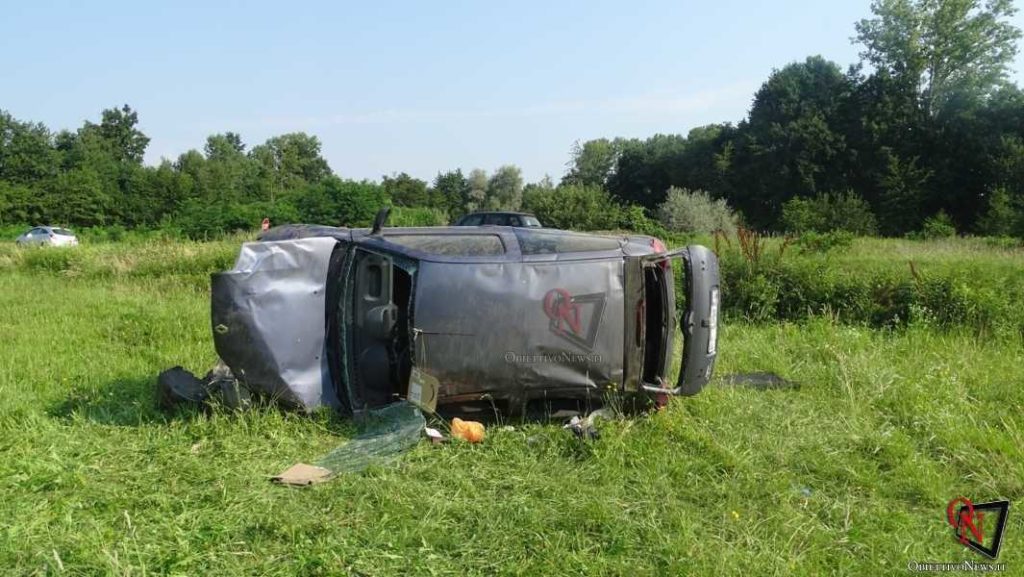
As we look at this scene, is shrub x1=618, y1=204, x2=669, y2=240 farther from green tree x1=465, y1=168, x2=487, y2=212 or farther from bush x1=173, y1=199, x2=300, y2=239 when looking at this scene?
green tree x1=465, y1=168, x2=487, y2=212

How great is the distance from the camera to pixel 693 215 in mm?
Result: 30859

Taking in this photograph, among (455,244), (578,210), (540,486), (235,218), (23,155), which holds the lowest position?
(540,486)

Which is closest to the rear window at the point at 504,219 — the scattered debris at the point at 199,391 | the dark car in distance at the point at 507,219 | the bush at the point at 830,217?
the dark car in distance at the point at 507,219

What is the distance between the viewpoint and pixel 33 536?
298cm

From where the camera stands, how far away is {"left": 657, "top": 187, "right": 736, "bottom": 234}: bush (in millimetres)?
30312

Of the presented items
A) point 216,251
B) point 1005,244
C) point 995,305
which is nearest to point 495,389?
point 995,305

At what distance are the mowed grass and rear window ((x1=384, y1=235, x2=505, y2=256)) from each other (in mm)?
1165

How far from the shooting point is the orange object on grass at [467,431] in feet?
13.9

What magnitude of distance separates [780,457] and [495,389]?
5.72 ft

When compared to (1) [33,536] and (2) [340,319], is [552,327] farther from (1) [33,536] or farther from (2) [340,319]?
(1) [33,536]

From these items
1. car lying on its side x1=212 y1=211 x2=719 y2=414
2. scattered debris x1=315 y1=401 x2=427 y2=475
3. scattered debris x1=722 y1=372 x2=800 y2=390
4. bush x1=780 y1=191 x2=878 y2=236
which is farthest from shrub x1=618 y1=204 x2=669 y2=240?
scattered debris x1=315 y1=401 x2=427 y2=475

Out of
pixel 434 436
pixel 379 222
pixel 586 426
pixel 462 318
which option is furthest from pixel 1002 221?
pixel 434 436

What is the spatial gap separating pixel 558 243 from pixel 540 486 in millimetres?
1672

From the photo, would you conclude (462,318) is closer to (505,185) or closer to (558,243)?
(558,243)
